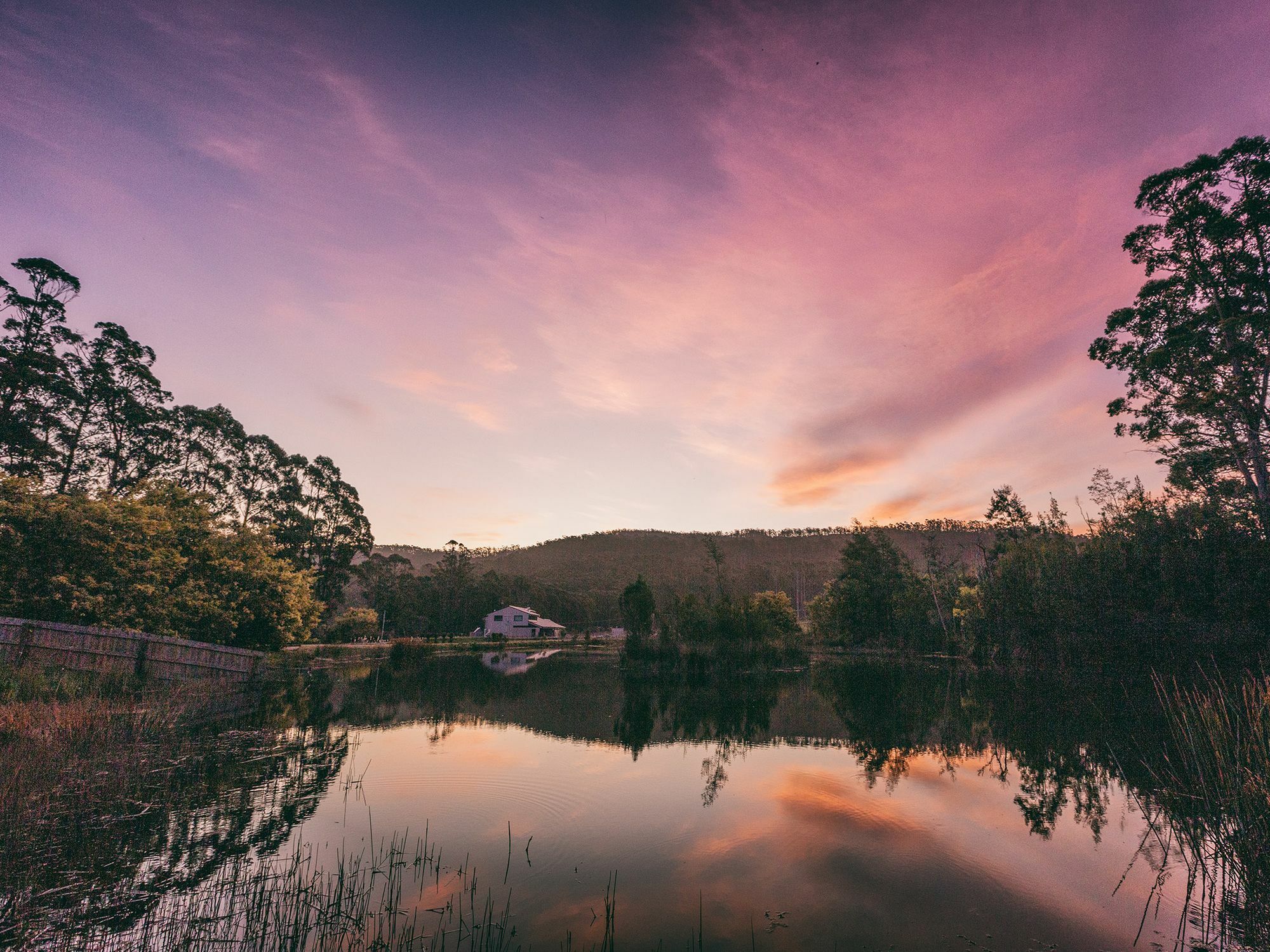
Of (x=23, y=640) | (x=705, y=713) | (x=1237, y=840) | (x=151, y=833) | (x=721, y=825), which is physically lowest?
(x=705, y=713)

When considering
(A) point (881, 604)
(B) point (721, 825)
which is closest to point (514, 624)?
(A) point (881, 604)

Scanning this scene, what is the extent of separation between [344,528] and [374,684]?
36.1 metres

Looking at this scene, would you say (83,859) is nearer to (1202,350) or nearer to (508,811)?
(508,811)

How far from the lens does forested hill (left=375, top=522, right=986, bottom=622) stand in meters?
137

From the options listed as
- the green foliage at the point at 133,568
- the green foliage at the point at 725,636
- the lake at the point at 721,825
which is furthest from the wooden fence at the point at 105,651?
the green foliage at the point at 725,636

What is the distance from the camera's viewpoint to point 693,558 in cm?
15738

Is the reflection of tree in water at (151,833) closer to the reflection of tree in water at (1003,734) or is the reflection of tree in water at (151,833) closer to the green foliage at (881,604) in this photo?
the reflection of tree in water at (1003,734)

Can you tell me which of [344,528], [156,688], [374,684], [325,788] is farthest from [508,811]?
[344,528]

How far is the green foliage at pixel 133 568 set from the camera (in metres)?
18.7

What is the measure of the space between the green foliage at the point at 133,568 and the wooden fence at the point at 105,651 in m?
1.94

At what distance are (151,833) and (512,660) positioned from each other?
157ft

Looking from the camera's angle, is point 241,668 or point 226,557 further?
point 226,557

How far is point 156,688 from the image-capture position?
733 inches

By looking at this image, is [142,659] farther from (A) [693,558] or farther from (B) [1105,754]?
(A) [693,558]
